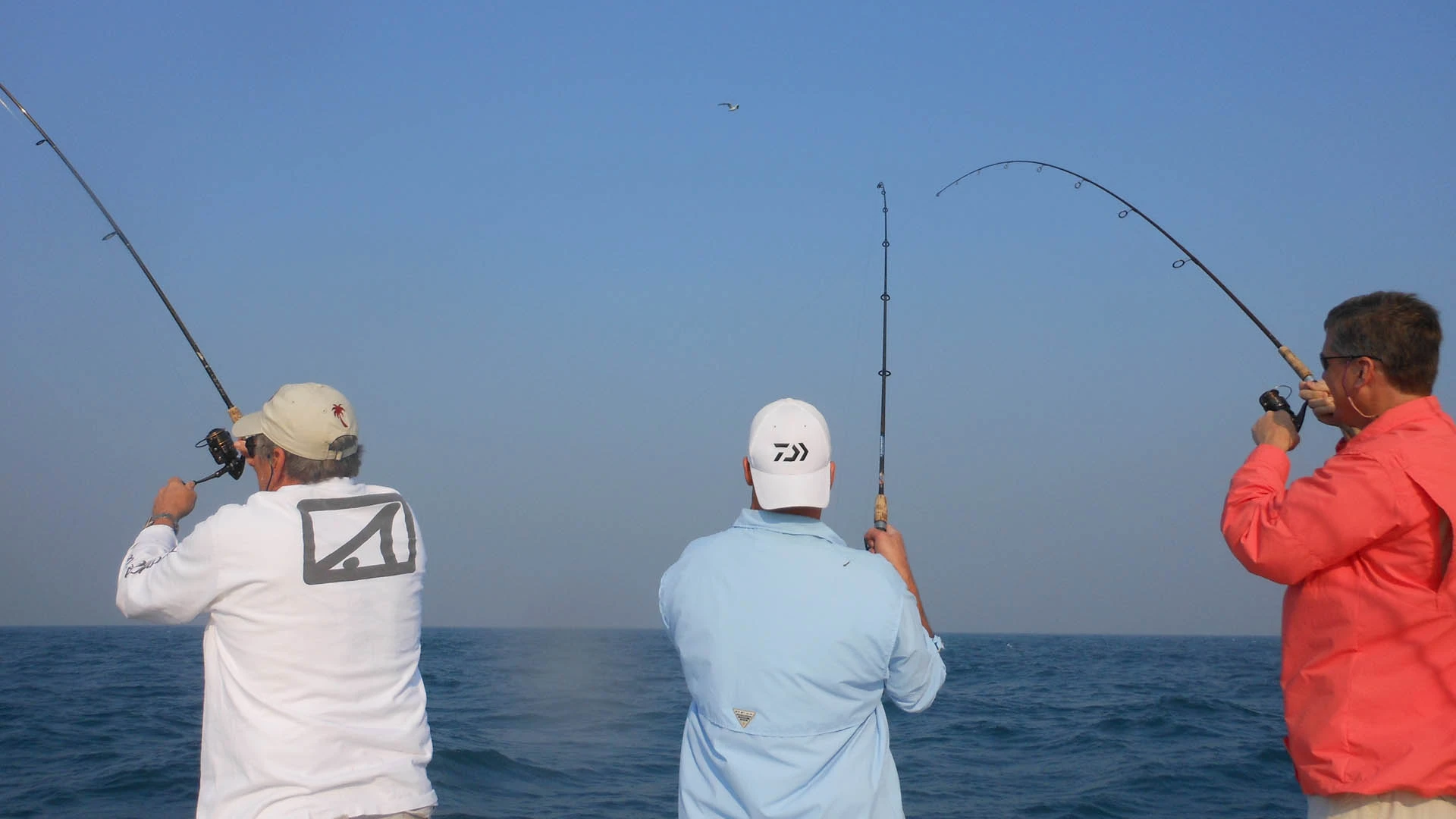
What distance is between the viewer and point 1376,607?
2170 mm

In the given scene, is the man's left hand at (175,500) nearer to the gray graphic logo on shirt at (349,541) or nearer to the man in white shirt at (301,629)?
the man in white shirt at (301,629)

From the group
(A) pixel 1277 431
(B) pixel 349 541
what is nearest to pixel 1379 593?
(A) pixel 1277 431

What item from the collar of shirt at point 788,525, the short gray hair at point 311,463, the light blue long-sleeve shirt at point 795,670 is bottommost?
the light blue long-sleeve shirt at point 795,670

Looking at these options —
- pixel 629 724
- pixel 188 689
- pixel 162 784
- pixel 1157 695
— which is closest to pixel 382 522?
pixel 162 784

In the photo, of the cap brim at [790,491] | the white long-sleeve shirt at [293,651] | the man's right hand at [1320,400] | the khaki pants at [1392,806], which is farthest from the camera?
the man's right hand at [1320,400]

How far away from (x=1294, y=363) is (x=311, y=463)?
2796 millimetres

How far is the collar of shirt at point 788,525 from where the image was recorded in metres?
2.27

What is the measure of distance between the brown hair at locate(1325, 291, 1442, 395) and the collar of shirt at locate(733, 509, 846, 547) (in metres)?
1.24

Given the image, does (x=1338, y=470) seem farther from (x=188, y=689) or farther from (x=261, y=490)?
(x=188, y=689)

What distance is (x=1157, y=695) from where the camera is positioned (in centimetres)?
1566

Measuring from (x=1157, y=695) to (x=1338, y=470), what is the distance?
1494cm

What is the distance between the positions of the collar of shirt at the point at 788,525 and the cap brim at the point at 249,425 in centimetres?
124

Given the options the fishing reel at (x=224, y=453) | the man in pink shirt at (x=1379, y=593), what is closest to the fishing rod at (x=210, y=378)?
the fishing reel at (x=224, y=453)

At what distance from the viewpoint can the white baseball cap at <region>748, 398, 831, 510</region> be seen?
2.26 meters
